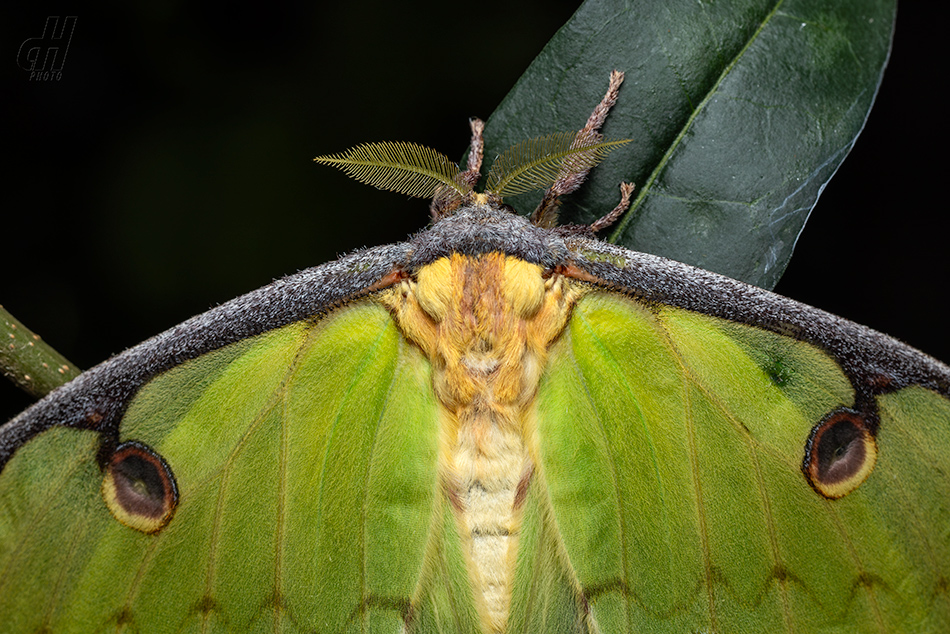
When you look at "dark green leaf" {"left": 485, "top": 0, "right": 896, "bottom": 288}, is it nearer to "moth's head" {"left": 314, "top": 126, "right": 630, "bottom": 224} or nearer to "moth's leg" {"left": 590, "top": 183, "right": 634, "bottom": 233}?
"moth's leg" {"left": 590, "top": 183, "right": 634, "bottom": 233}

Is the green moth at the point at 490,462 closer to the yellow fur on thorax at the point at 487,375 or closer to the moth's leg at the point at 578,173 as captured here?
the yellow fur on thorax at the point at 487,375

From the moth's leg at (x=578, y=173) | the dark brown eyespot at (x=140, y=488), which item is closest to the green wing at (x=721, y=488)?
the moth's leg at (x=578, y=173)

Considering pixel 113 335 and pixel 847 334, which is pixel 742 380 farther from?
pixel 113 335

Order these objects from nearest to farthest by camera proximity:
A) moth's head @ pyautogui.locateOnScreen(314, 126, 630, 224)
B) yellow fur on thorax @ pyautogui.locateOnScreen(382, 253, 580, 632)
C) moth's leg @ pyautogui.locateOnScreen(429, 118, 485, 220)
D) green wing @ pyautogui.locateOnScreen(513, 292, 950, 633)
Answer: green wing @ pyautogui.locateOnScreen(513, 292, 950, 633) → yellow fur on thorax @ pyautogui.locateOnScreen(382, 253, 580, 632) → moth's head @ pyautogui.locateOnScreen(314, 126, 630, 224) → moth's leg @ pyautogui.locateOnScreen(429, 118, 485, 220)

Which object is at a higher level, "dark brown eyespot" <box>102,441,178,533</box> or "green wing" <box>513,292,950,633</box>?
"green wing" <box>513,292,950,633</box>

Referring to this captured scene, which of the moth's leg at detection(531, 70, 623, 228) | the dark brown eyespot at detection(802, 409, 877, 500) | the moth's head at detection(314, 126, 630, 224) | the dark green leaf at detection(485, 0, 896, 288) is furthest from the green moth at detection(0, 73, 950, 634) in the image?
the dark green leaf at detection(485, 0, 896, 288)

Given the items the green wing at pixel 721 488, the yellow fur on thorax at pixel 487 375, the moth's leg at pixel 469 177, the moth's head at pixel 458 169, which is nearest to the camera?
the green wing at pixel 721 488
